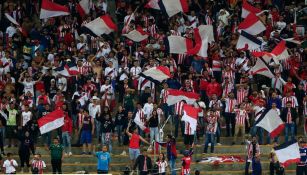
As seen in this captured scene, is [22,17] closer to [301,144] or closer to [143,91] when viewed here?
[143,91]

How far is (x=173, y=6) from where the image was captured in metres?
57.3

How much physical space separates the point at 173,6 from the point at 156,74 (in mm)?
5348

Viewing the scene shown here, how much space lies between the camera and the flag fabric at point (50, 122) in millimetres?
51375

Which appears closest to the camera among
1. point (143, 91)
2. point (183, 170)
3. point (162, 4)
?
point (183, 170)

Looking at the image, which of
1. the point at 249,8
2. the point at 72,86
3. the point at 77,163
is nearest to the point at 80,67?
the point at 72,86

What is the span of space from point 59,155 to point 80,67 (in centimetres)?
519

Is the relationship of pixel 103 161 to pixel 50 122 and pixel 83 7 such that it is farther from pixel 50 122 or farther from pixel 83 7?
pixel 83 7

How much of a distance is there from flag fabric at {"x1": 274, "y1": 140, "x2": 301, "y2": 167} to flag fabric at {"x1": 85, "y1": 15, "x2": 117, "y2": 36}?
1189 cm

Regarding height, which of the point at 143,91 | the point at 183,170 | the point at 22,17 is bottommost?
the point at 183,170

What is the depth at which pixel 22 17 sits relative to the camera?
59.6 metres

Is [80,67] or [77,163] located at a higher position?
[80,67]

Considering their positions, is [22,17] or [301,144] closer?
[301,144]

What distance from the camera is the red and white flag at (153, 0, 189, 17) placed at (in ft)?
188

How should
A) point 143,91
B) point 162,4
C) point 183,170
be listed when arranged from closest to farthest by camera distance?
1. point 183,170
2. point 143,91
3. point 162,4
